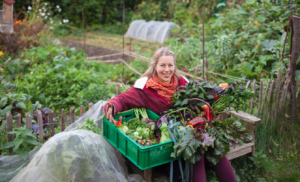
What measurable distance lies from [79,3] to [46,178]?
541 inches

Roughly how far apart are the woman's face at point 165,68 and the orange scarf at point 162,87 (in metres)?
0.06

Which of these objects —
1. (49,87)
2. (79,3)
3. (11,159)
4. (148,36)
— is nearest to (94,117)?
(11,159)

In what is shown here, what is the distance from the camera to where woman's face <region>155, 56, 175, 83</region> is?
2.94m

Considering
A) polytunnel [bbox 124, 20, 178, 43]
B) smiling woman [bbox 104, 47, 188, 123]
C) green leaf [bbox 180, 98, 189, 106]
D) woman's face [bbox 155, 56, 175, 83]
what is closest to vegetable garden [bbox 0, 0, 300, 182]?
green leaf [bbox 180, 98, 189, 106]

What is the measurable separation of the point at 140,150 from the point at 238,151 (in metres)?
1.46

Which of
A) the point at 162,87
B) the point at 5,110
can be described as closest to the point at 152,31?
the point at 162,87

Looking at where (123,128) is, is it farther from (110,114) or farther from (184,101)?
(184,101)

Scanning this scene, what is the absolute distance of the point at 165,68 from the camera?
294 cm

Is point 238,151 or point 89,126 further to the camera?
point 238,151

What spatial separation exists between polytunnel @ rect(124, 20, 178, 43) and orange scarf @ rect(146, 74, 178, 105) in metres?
7.69

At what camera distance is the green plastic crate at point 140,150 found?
2109 millimetres

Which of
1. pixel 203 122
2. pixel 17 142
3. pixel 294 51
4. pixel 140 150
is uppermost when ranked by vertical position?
pixel 294 51

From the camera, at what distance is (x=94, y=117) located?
9.33 ft

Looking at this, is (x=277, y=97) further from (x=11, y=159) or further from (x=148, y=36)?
(x=148, y=36)
